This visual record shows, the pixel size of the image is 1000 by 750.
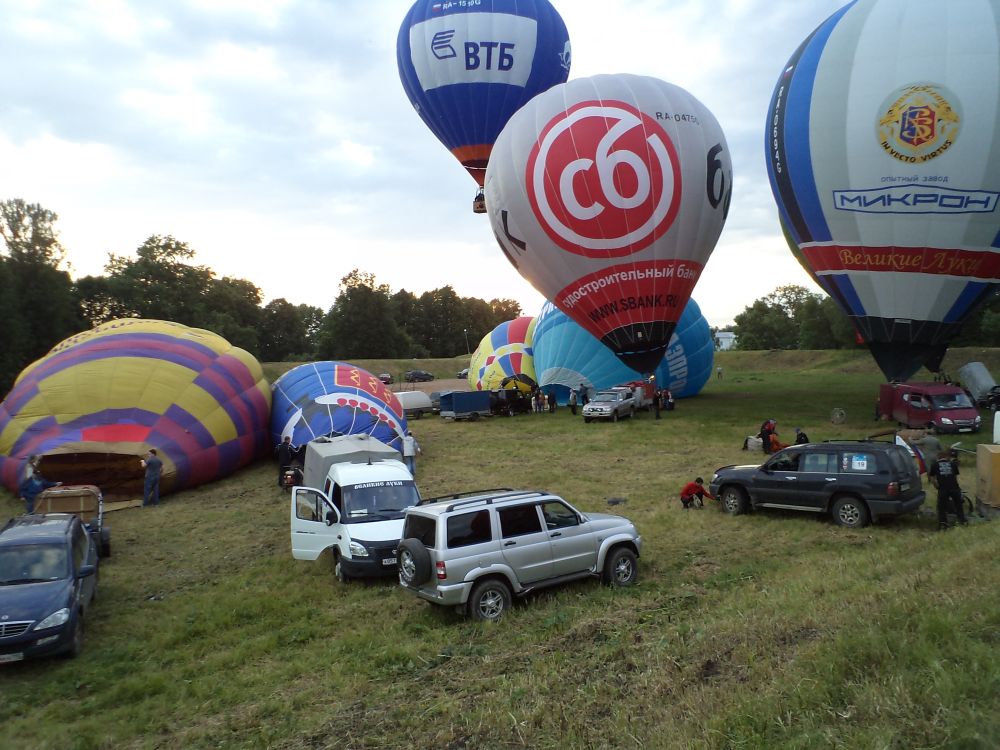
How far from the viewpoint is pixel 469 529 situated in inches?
344

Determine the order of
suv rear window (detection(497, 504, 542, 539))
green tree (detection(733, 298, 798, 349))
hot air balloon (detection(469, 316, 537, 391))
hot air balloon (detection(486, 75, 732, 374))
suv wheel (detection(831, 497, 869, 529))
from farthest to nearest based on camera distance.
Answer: green tree (detection(733, 298, 798, 349))
hot air balloon (detection(469, 316, 537, 391))
hot air balloon (detection(486, 75, 732, 374))
suv wheel (detection(831, 497, 869, 529))
suv rear window (detection(497, 504, 542, 539))

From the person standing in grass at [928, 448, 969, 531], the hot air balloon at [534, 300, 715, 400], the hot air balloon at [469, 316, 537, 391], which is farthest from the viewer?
the hot air balloon at [469, 316, 537, 391]

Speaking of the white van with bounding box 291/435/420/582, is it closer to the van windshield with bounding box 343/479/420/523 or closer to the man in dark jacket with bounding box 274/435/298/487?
the van windshield with bounding box 343/479/420/523

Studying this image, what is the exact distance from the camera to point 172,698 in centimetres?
722

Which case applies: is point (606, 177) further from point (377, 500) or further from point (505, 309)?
point (505, 309)

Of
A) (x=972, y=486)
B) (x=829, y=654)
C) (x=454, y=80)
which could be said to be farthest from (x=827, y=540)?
(x=454, y=80)

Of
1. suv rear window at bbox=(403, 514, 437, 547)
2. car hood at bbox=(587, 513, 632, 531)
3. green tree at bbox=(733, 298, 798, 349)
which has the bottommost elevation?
car hood at bbox=(587, 513, 632, 531)

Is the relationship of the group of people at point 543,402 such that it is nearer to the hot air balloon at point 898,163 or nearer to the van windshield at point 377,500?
the hot air balloon at point 898,163

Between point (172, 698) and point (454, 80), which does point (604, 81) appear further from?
point (172, 698)

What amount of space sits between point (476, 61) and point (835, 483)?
97.6 ft

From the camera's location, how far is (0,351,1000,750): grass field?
4.78m

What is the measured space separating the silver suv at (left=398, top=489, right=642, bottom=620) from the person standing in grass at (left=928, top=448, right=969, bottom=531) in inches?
212

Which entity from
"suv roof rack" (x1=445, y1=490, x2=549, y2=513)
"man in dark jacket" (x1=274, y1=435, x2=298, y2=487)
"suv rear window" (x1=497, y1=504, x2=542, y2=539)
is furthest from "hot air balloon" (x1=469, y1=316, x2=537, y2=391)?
"suv rear window" (x1=497, y1=504, x2=542, y2=539)

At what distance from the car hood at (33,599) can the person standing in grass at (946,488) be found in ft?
41.7
